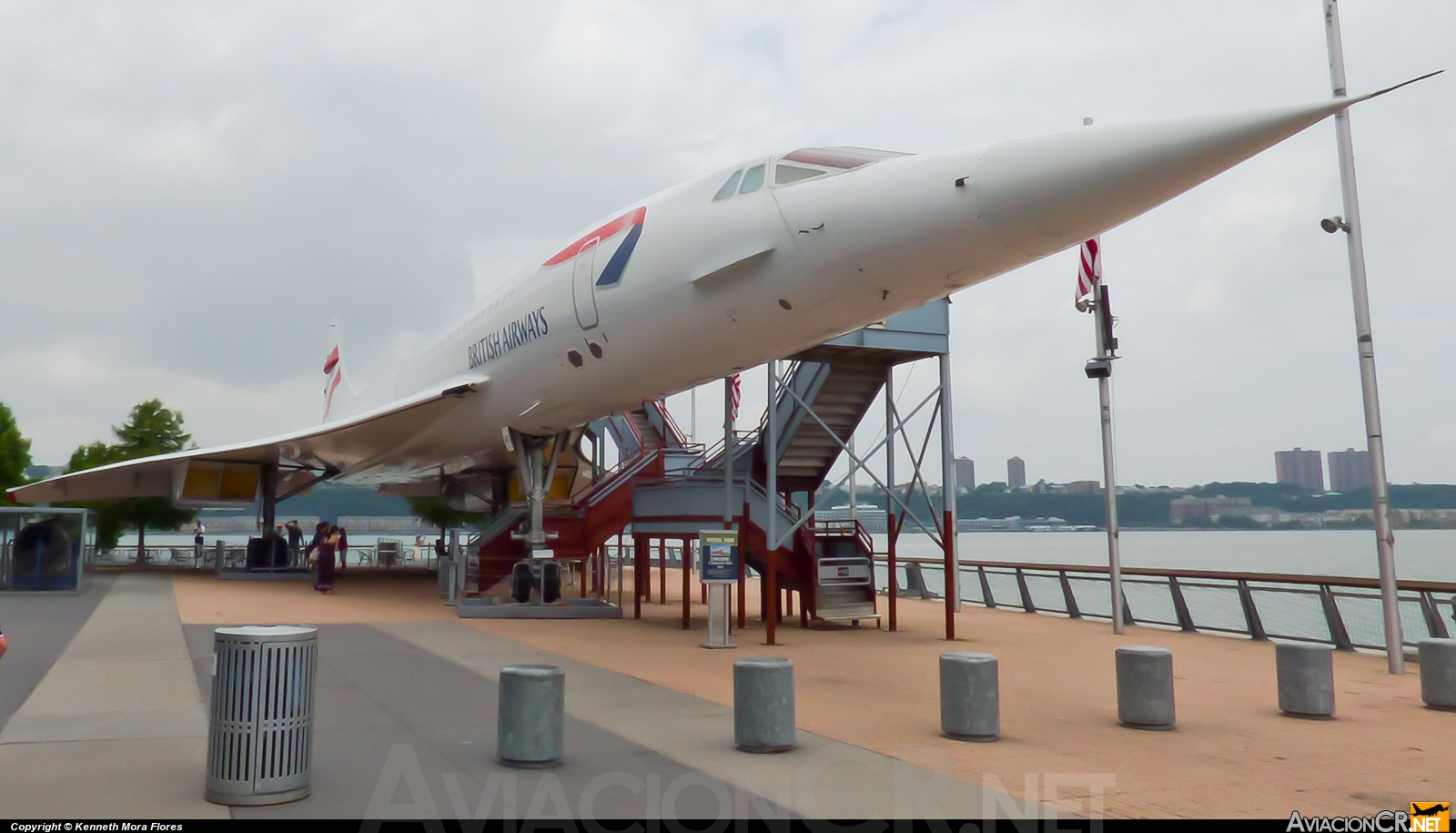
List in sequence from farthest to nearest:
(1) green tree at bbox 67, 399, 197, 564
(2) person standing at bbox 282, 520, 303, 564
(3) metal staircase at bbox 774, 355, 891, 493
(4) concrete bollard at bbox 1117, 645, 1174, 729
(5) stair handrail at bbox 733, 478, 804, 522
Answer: (1) green tree at bbox 67, 399, 197, 564
(2) person standing at bbox 282, 520, 303, 564
(3) metal staircase at bbox 774, 355, 891, 493
(5) stair handrail at bbox 733, 478, 804, 522
(4) concrete bollard at bbox 1117, 645, 1174, 729

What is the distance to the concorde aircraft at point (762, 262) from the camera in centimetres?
582

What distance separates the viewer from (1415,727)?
6598 mm

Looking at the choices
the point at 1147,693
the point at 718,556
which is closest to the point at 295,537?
the point at 718,556

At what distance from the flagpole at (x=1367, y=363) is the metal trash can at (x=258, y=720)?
9.50 metres

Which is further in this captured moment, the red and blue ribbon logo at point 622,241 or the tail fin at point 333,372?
the tail fin at point 333,372

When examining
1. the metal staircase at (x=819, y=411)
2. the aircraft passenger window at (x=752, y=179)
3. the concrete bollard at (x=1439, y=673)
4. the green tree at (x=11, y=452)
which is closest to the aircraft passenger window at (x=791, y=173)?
the aircraft passenger window at (x=752, y=179)

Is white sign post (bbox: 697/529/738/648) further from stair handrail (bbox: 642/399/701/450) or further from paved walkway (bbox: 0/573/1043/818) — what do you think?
stair handrail (bbox: 642/399/701/450)

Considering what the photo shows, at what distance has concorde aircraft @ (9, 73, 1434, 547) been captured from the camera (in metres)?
5.82

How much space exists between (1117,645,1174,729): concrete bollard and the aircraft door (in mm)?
→ 6117

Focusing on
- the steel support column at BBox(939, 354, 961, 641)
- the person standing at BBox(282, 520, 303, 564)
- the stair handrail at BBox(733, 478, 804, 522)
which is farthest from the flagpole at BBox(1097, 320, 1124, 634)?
the person standing at BBox(282, 520, 303, 564)

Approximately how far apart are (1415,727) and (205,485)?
20.1m

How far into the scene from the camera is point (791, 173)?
8.02 m

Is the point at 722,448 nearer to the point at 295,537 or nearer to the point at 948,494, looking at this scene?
the point at 948,494

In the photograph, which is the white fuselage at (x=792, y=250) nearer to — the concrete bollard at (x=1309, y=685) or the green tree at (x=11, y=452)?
the concrete bollard at (x=1309, y=685)
